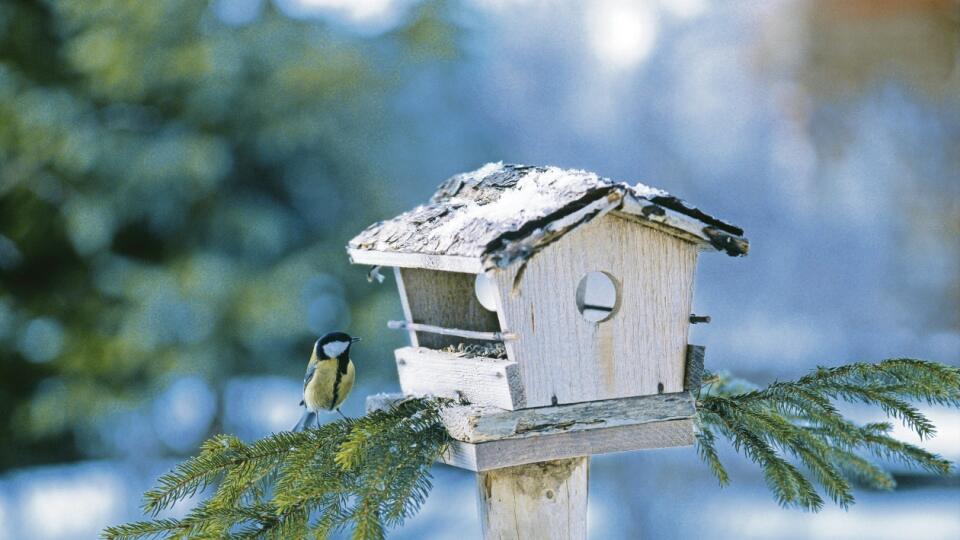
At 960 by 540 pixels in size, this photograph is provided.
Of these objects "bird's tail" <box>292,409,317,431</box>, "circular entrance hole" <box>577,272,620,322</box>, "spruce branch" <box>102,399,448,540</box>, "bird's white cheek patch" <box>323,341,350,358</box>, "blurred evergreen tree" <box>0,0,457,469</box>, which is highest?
"blurred evergreen tree" <box>0,0,457,469</box>

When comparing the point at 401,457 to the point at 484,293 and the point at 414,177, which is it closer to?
the point at 484,293

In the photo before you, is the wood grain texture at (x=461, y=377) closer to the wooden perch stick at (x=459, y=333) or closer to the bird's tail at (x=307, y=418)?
the wooden perch stick at (x=459, y=333)

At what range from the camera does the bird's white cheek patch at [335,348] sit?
6.09 feet

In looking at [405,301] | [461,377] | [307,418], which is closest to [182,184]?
[307,418]

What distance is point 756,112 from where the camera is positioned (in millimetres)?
3826

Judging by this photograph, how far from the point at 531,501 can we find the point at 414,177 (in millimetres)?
2916

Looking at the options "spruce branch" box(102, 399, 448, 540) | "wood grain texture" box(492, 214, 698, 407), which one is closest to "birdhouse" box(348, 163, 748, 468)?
"wood grain texture" box(492, 214, 698, 407)

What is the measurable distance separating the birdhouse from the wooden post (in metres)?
0.14

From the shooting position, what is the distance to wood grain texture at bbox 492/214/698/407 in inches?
55.7

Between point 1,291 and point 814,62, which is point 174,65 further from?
point 814,62

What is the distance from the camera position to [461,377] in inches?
60.6

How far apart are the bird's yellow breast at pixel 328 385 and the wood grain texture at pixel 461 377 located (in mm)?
172

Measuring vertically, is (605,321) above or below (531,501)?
above

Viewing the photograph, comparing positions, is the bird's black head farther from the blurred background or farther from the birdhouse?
the blurred background
